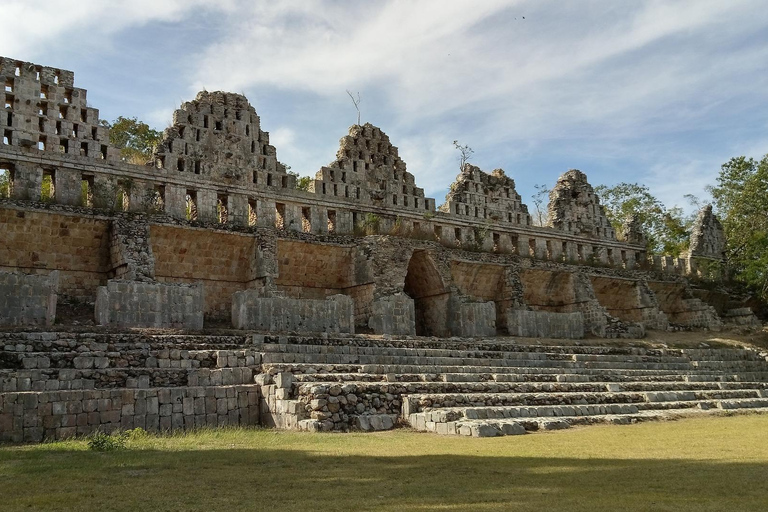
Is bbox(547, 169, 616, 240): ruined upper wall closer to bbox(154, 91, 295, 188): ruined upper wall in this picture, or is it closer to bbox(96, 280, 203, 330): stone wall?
bbox(154, 91, 295, 188): ruined upper wall

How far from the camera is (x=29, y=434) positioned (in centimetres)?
1080

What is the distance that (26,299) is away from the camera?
1628 centimetres

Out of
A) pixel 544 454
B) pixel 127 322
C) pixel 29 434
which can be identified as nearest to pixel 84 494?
pixel 29 434

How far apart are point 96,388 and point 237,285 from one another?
11.9m

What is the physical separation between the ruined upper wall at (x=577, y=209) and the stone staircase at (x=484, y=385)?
40.3 ft

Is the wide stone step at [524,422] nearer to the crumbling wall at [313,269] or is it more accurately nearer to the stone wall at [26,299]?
the stone wall at [26,299]

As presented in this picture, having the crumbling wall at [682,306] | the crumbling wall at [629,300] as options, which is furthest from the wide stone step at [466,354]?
the crumbling wall at [682,306]

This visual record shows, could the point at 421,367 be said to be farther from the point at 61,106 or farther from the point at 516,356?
the point at 61,106

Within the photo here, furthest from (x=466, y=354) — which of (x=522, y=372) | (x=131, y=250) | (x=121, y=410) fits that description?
(x=121, y=410)

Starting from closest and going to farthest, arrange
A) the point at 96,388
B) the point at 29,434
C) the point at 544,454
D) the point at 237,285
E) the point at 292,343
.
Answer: the point at 544,454 < the point at 29,434 < the point at 96,388 < the point at 292,343 < the point at 237,285

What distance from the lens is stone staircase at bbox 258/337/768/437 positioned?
40.7 feet

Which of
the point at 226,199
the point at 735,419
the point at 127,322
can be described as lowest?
the point at 735,419

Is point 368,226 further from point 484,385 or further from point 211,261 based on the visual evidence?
point 484,385

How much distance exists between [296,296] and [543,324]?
8.63 meters
